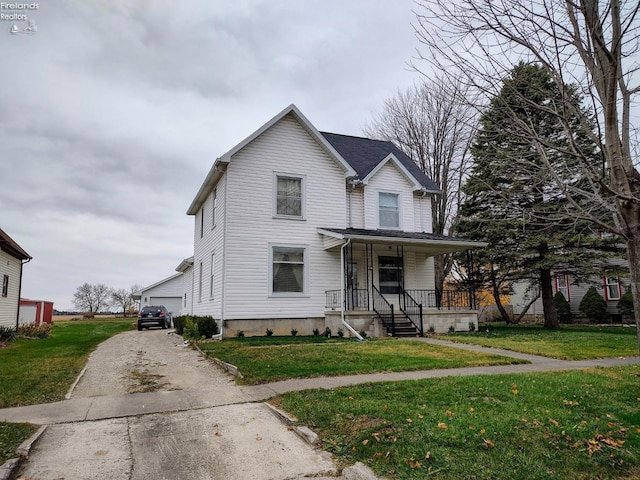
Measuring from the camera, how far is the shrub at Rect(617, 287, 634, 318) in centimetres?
2357

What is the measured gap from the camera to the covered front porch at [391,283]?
50.5 feet

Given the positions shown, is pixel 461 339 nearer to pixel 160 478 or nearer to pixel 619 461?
pixel 619 461

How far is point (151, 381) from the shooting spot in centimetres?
809

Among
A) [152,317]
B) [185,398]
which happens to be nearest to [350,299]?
[185,398]

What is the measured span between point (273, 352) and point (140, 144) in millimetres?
12008

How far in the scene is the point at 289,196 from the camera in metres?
16.8

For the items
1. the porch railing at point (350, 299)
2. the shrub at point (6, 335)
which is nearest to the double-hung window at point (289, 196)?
the porch railing at point (350, 299)

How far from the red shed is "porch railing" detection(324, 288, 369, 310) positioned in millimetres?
19164

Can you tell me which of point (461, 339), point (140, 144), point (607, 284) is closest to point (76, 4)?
point (140, 144)

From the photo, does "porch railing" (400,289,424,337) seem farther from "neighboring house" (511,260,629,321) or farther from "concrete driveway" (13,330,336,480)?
"concrete driveway" (13,330,336,480)

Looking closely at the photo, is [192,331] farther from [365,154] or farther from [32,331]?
[32,331]

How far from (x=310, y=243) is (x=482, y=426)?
12454 mm

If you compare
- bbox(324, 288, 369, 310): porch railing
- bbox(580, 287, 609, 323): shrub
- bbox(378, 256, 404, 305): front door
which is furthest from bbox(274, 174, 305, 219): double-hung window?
bbox(580, 287, 609, 323): shrub

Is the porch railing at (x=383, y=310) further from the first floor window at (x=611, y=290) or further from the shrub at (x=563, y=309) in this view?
the first floor window at (x=611, y=290)
